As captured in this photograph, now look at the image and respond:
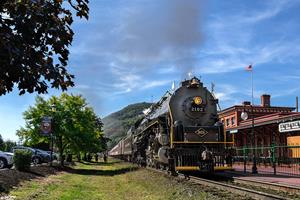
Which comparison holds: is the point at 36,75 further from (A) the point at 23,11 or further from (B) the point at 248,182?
(B) the point at 248,182

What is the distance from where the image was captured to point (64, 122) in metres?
36.2

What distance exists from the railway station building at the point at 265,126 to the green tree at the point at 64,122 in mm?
12858

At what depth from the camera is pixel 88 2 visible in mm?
5500

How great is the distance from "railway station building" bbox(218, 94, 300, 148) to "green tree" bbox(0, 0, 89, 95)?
598 inches

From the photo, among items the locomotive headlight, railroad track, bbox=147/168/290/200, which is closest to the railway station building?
the locomotive headlight

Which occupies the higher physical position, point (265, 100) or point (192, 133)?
point (265, 100)

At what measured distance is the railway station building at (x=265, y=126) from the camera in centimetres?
3070

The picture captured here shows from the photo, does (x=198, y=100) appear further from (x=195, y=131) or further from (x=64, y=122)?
(x=64, y=122)

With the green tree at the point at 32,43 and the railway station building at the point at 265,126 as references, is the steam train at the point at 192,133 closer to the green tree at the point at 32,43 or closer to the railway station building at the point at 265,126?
the railway station building at the point at 265,126

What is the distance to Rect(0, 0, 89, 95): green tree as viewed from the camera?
15.2 feet

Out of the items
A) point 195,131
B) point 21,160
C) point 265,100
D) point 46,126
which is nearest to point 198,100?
point 195,131

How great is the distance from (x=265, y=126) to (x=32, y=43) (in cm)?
3482

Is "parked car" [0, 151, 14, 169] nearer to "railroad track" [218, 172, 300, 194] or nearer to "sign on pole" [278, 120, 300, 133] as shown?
"railroad track" [218, 172, 300, 194]

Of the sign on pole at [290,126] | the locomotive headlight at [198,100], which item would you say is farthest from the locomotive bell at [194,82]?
the sign on pole at [290,126]
